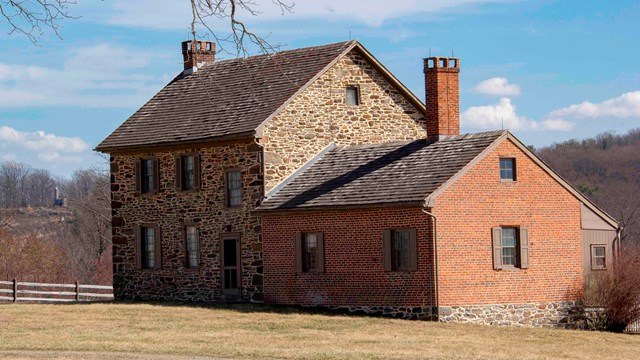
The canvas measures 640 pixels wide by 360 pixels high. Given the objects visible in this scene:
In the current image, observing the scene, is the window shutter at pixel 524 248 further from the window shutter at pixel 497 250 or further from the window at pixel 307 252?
the window at pixel 307 252

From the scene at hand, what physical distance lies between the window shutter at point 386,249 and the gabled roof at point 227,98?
5501mm

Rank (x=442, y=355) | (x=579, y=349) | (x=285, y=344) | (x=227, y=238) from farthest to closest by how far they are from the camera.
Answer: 1. (x=227, y=238)
2. (x=579, y=349)
3. (x=285, y=344)
4. (x=442, y=355)

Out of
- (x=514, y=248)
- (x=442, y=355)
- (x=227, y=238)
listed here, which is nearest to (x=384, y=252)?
(x=514, y=248)

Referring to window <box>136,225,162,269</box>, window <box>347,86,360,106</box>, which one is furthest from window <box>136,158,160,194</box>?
window <box>347,86,360,106</box>

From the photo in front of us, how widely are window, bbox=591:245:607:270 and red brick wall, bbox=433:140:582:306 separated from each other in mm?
2373

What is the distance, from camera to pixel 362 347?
25344mm

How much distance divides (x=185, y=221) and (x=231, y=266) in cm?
244

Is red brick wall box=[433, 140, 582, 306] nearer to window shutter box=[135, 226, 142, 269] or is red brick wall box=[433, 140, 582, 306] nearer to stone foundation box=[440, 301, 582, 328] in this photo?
stone foundation box=[440, 301, 582, 328]

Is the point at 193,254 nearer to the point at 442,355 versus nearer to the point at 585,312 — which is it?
the point at 585,312

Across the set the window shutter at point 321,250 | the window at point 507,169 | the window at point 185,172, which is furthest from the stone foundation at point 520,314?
the window at point 185,172

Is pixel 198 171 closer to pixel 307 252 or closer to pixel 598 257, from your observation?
pixel 307 252

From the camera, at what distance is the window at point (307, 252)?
34094 millimetres

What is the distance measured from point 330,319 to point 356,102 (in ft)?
29.9

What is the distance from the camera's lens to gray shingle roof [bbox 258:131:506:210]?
32428 mm
